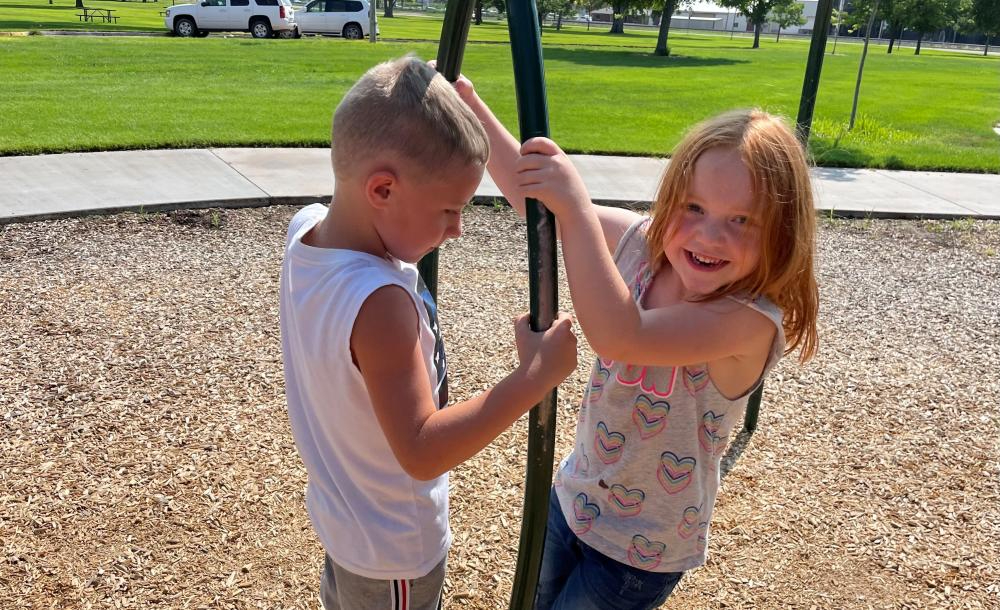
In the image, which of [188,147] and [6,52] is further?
[6,52]

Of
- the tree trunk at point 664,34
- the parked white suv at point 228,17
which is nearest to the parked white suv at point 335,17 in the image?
the parked white suv at point 228,17

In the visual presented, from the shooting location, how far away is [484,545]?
3.07 metres

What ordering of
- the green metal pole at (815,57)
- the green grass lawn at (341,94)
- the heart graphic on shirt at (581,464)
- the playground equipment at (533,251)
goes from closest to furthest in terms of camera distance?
1. the playground equipment at (533,251)
2. the heart graphic on shirt at (581,464)
3. the green metal pole at (815,57)
4. the green grass lawn at (341,94)

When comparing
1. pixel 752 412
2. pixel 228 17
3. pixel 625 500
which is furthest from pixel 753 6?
pixel 625 500

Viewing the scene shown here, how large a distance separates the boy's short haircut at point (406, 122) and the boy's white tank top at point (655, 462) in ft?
2.32

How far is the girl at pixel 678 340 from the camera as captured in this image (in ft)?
5.34

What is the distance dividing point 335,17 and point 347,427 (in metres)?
31.2

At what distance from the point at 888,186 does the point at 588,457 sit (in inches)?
317

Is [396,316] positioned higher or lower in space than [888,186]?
higher

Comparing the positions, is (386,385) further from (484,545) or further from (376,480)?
(484,545)

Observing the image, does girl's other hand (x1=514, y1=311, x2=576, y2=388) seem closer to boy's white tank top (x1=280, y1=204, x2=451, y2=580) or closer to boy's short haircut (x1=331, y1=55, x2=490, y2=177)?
boy's white tank top (x1=280, y1=204, x2=451, y2=580)

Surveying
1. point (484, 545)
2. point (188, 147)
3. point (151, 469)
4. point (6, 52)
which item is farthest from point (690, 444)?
point (6, 52)

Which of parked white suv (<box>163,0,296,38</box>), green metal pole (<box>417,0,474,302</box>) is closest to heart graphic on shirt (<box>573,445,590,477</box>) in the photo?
green metal pole (<box>417,0,474,302</box>)

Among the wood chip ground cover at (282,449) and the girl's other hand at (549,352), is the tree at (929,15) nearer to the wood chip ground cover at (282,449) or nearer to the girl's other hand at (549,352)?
the wood chip ground cover at (282,449)
